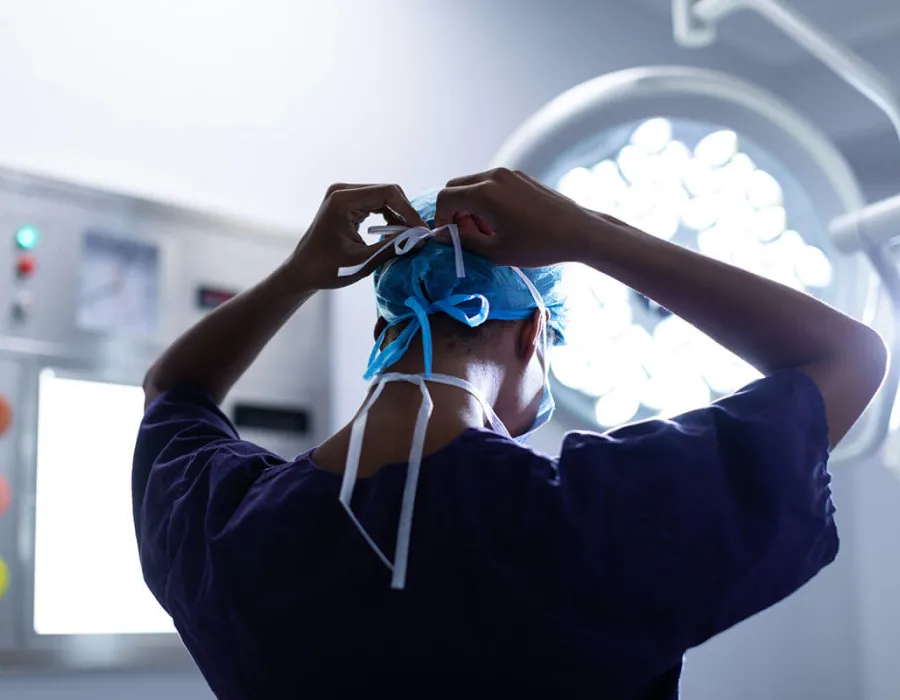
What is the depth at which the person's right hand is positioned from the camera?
3.37 feet

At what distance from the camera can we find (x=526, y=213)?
3.37 ft

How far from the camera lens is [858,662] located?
11.2ft

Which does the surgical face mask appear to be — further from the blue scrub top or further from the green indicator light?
the green indicator light

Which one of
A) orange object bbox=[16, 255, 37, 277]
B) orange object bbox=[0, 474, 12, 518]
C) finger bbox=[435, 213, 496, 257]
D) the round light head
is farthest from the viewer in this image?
orange object bbox=[16, 255, 37, 277]

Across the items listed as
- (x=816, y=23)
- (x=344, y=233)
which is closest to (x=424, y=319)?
(x=344, y=233)

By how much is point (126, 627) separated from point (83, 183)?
80 cm

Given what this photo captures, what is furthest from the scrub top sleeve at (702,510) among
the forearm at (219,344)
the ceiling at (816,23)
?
the ceiling at (816,23)

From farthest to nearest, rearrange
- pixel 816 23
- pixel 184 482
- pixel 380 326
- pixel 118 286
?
pixel 816 23 → pixel 118 286 → pixel 380 326 → pixel 184 482

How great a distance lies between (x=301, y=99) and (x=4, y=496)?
1.05m

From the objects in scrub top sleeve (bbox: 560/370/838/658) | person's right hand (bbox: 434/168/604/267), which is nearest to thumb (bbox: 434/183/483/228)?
person's right hand (bbox: 434/168/604/267)

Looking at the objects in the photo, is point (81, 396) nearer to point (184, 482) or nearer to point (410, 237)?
point (184, 482)

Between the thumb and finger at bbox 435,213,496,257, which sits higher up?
the thumb

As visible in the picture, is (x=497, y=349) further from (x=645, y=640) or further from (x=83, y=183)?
(x=83, y=183)

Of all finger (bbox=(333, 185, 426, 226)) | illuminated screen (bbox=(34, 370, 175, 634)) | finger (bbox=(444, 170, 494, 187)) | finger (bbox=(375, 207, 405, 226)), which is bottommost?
illuminated screen (bbox=(34, 370, 175, 634))
